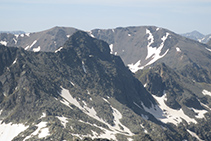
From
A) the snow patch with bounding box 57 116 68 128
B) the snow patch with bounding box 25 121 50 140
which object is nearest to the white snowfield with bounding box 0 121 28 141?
the snow patch with bounding box 25 121 50 140

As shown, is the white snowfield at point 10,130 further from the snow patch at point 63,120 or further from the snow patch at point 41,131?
the snow patch at point 63,120

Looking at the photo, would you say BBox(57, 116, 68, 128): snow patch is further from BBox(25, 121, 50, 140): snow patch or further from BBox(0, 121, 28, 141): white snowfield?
BBox(0, 121, 28, 141): white snowfield

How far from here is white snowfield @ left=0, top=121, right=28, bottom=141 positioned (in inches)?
6722

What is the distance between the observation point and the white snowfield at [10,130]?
17075 centimetres

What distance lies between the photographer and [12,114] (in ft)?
633

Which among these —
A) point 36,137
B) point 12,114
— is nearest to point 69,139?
point 36,137

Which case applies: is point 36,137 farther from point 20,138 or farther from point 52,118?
point 52,118

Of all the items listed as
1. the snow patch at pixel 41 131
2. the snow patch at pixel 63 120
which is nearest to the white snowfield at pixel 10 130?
the snow patch at pixel 41 131

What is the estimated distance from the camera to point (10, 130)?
178m

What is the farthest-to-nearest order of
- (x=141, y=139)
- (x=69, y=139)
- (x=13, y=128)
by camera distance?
(x=13, y=128)
(x=141, y=139)
(x=69, y=139)

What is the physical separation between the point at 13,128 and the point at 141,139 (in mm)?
77394

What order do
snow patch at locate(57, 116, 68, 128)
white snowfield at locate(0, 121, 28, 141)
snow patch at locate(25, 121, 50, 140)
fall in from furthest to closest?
1. white snowfield at locate(0, 121, 28, 141)
2. snow patch at locate(57, 116, 68, 128)
3. snow patch at locate(25, 121, 50, 140)

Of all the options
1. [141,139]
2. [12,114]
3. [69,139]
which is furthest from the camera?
[12,114]

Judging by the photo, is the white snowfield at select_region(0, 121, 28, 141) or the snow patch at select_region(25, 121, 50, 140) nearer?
the snow patch at select_region(25, 121, 50, 140)
